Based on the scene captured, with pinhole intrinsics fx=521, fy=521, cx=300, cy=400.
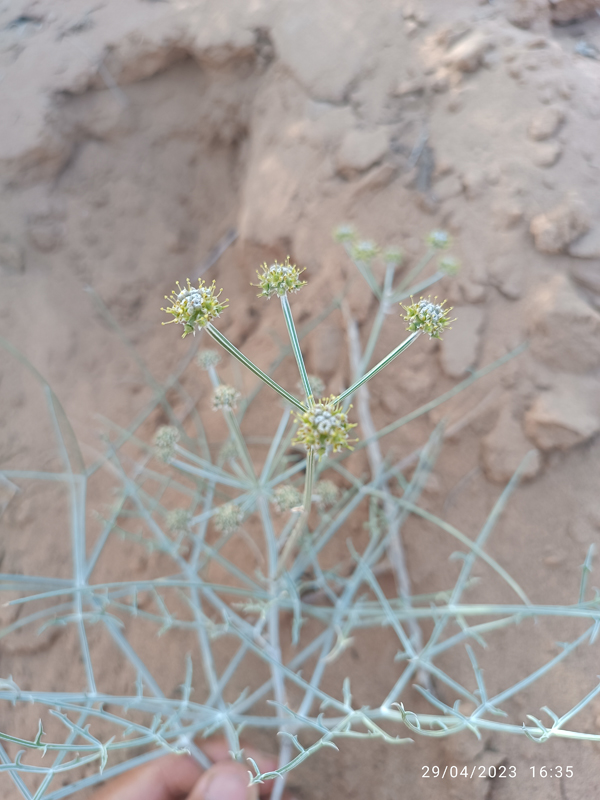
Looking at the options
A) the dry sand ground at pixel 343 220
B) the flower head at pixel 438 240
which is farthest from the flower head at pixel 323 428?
the flower head at pixel 438 240

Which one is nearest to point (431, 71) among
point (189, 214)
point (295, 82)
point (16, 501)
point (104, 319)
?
point (295, 82)

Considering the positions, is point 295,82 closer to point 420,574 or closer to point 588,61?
point 588,61

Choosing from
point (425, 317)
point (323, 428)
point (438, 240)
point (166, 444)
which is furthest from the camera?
point (438, 240)

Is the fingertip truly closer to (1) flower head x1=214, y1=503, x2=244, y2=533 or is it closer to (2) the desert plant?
(2) the desert plant
